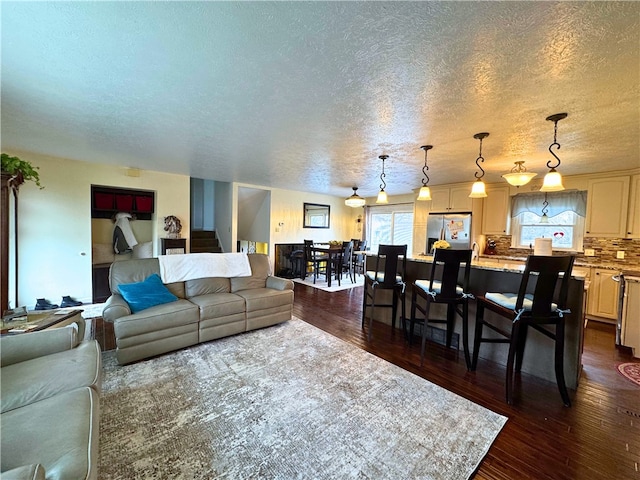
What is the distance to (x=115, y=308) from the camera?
2475 mm

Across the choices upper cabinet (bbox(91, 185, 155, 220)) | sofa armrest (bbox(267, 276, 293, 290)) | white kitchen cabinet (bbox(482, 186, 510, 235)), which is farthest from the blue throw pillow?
white kitchen cabinet (bbox(482, 186, 510, 235))

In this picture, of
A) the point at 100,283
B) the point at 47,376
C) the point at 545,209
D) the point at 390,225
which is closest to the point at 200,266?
the point at 47,376

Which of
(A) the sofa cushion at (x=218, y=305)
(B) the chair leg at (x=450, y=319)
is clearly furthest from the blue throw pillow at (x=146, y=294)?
(B) the chair leg at (x=450, y=319)

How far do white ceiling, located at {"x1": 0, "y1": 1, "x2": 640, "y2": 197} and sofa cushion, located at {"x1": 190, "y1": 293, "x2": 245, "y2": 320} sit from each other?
1.90 metres

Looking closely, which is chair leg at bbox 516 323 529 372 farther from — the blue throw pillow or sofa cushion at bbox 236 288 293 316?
the blue throw pillow

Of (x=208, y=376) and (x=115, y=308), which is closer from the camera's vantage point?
(x=208, y=376)

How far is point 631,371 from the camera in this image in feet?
8.45

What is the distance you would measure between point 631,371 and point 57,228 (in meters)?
7.64

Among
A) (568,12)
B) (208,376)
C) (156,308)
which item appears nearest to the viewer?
(568,12)

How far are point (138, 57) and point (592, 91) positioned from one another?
119 inches

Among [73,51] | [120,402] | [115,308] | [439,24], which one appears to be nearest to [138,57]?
[73,51]

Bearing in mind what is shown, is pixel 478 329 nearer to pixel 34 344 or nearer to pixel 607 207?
pixel 34 344

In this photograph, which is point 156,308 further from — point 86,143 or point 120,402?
point 86,143

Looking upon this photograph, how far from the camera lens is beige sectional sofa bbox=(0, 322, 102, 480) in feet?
3.03
